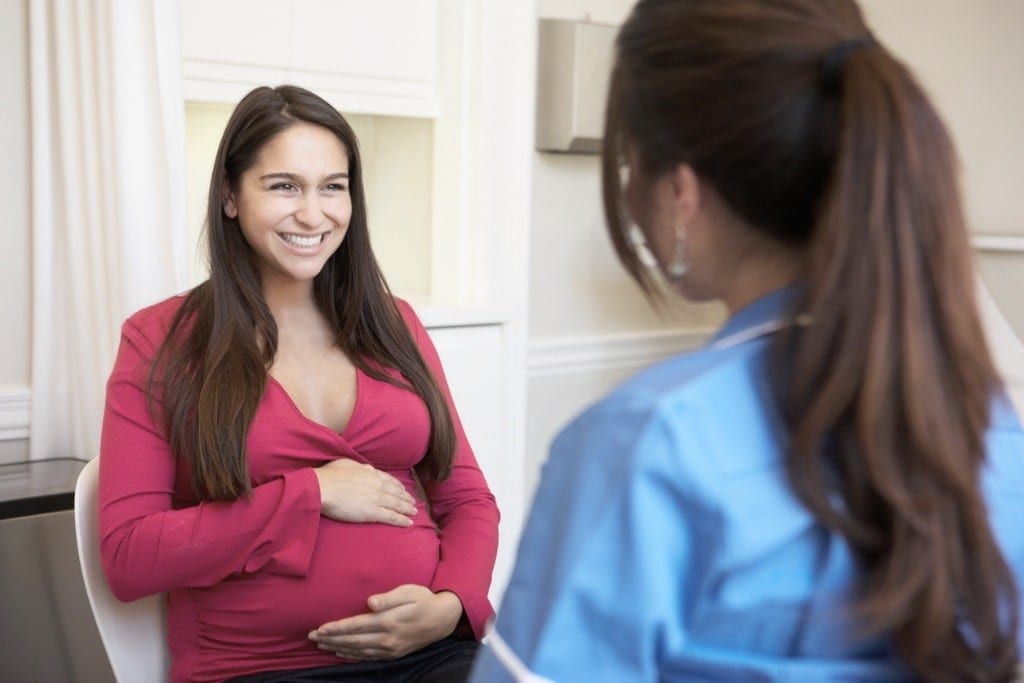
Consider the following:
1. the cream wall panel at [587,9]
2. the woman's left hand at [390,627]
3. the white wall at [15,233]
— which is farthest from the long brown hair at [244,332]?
the cream wall panel at [587,9]

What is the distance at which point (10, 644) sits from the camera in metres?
1.88

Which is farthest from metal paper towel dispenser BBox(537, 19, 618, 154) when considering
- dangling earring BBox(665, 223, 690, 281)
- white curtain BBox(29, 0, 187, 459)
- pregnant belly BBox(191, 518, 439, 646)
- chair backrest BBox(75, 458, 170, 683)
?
dangling earring BBox(665, 223, 690, 281)

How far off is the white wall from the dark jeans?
86 centimetres

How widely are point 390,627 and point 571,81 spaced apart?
5.58ft

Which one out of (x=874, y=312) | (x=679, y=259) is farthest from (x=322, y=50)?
(x=874, y=312)

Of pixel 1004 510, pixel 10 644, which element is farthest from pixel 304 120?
pixel 1004 510

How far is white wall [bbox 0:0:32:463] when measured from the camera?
211 centimetres

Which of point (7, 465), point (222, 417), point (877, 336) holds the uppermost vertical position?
point (877, 336)

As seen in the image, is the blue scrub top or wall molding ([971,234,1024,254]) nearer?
the blue scrub top

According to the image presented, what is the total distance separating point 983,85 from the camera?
11.1 ft

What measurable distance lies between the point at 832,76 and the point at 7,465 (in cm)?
175

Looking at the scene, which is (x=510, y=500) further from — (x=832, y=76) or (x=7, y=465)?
(x=832, y=76)

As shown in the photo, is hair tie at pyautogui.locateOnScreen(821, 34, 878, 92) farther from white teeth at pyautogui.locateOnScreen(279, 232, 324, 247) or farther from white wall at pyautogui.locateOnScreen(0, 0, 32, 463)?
white wall at pyautogui.locateOnScreen(0, 0, 32, 463)

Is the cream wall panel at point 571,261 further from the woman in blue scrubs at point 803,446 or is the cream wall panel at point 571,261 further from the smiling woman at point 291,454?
the woman in blue scrubs at point 803,446
